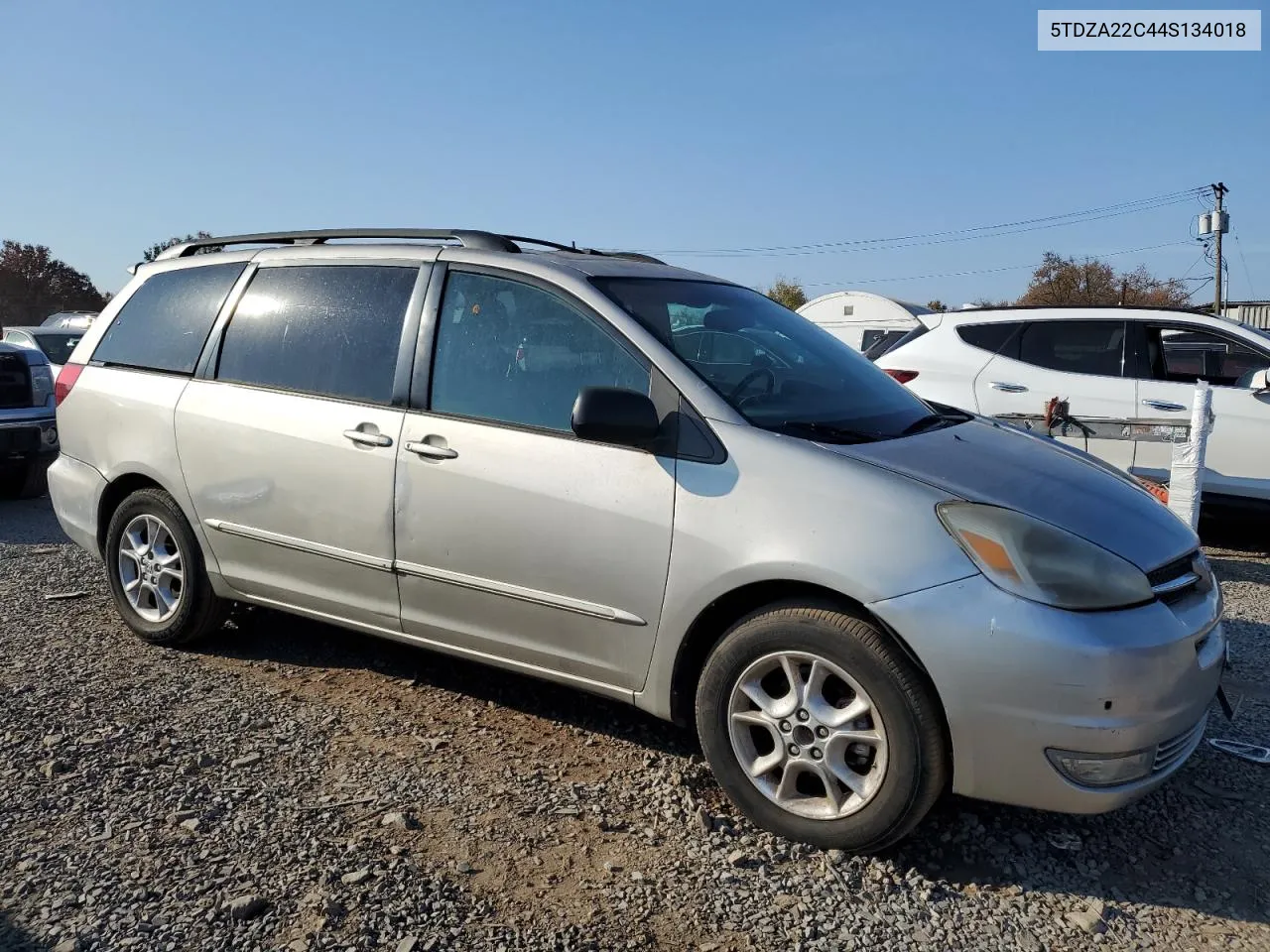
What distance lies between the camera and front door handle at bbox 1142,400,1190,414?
7.21 metres

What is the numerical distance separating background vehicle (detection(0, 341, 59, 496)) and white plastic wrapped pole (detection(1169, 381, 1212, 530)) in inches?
343

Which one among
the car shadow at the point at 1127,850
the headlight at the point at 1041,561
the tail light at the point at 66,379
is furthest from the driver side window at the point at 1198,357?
the tail light at the point at 66,379

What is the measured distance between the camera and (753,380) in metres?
3.56

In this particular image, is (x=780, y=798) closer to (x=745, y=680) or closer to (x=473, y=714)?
(x=745, y=680)

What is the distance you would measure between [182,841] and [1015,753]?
94.6 inches

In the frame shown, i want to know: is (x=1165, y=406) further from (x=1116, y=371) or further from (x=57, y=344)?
(x=57, y=344)

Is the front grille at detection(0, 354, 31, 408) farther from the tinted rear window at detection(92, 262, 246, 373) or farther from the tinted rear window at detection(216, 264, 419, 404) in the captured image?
the tinted rear window at detection(216, 264, 419, 404)

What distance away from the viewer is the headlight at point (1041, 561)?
9.00 ft

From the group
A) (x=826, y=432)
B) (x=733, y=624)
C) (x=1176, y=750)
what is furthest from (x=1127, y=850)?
(x=826, y=432)

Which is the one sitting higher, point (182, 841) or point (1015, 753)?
point (1015, 753)

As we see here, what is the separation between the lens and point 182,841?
Answer: 2961mm

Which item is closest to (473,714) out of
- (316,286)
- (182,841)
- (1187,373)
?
(182,841)

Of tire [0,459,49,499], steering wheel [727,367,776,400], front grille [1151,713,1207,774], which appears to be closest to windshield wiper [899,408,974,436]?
steering wheel [727,367,776,400]

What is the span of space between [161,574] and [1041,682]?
12.5 feet
